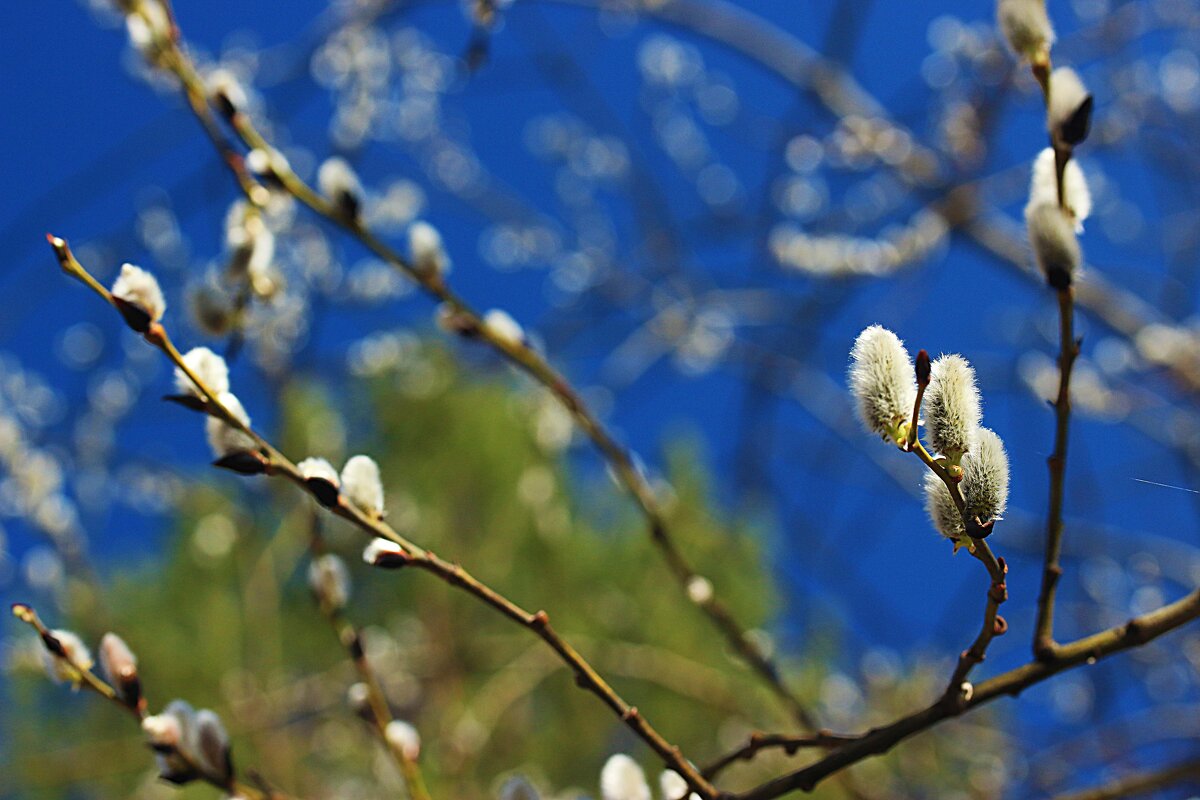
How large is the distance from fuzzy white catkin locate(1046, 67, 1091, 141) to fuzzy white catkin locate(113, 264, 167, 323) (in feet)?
1.51

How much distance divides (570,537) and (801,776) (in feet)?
13.2

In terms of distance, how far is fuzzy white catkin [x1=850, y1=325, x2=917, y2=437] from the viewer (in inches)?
16.4

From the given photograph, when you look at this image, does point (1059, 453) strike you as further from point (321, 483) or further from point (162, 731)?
point (162, 731)

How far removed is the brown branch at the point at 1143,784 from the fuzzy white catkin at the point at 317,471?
1.59 feet

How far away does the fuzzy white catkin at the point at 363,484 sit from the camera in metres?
0.54

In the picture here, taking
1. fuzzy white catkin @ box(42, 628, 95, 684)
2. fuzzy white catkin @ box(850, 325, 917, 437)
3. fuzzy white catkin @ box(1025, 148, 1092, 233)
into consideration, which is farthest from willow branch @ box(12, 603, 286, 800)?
fuzzy white catkin @ box(1025, 148, 1092, 233)

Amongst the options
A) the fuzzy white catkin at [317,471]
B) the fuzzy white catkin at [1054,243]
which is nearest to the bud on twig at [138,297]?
the fuzzy white catkin at [317,471]

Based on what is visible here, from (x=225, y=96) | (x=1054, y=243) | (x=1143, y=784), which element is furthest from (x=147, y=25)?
(x=1143, y=784)

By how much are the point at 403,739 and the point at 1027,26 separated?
Result: 22.8 inches

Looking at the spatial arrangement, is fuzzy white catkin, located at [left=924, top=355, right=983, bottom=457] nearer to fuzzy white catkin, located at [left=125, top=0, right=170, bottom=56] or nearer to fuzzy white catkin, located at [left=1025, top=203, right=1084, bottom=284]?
fuzzy white catkin, located at [left=1025, top=203, right=1084, bottom=284]

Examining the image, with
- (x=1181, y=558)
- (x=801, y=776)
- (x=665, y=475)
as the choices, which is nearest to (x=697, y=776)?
(x=801, y=776)

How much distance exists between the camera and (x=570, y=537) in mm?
4453

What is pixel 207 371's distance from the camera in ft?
1.80

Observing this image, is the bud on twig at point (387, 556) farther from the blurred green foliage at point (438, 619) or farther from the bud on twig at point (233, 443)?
the blurred green foliage at point (438, 619)
